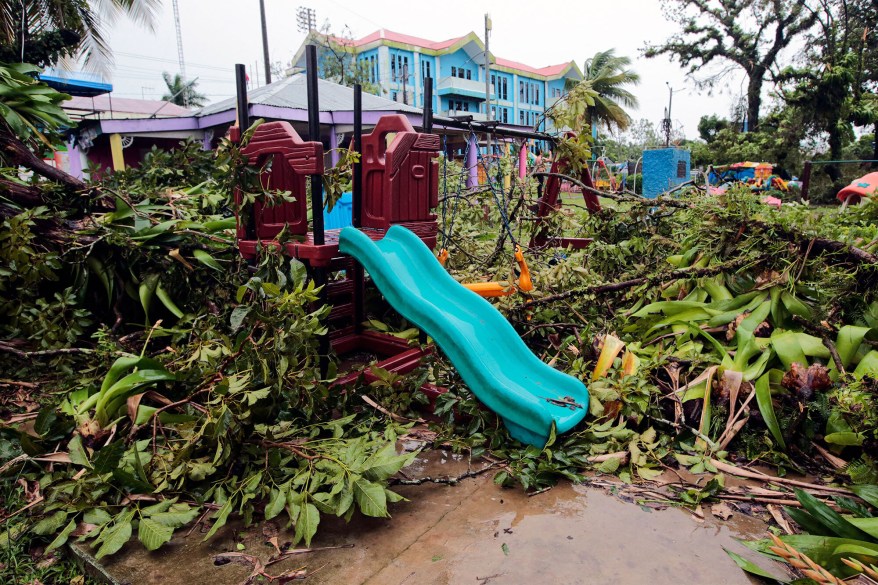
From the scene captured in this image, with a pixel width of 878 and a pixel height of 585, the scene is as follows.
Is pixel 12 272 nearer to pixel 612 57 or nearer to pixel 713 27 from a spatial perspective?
pixel 713 27

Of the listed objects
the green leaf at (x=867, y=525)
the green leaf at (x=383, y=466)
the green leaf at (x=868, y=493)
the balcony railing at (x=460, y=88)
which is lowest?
the green leaf at (x=868, y=493)

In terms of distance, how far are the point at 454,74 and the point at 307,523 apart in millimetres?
42186

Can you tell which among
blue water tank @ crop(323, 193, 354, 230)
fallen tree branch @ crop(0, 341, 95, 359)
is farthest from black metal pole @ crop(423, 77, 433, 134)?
blue water tank @ crop(323, 193, 354, 230)

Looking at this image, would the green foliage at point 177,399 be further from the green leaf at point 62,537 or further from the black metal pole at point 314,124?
the black metal pole at point 314,124

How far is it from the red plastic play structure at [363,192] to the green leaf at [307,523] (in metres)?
1.28

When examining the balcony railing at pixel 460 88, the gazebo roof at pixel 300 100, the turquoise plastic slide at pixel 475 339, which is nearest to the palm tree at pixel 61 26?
the gazebo roof at pixel 300 100

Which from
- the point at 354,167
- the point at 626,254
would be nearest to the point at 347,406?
the point at 354,167

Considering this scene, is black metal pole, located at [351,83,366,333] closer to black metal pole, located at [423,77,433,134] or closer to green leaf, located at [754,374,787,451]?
black metal pole, located at [423,77,433,134]

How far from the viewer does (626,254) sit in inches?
194

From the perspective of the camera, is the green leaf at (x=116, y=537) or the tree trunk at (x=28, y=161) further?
the tree trunk at (x=28, y=161)

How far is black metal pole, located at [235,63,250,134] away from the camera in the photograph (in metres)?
3.37

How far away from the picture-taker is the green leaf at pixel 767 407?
2564 mm

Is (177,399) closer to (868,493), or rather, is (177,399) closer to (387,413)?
(387,413)

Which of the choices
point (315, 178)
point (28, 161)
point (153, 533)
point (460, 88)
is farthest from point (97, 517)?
point (460, 88)
